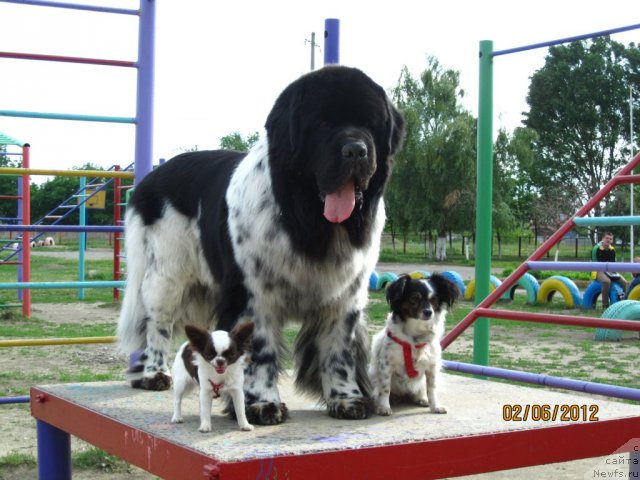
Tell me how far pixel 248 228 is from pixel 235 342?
1.92ft

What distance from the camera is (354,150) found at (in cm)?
271

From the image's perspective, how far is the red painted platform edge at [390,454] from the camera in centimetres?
237

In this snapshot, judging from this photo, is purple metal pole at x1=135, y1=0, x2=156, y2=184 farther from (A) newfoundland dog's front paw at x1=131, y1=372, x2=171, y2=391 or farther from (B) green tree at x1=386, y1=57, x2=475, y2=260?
(B) green tree at x1=386, y1=57, x2=475, y2=260

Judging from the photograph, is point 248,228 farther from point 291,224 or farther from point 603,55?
point 603,55

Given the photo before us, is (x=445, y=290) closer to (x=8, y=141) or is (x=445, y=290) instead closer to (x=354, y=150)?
(x=354, y=150)

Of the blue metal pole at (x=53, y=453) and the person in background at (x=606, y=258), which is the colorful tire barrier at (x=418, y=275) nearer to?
the blue metal pole at (x=53, y=453)

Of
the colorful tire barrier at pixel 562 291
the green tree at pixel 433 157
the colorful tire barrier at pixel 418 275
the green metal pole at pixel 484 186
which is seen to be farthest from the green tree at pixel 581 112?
the green metal pole at pixel 484 186

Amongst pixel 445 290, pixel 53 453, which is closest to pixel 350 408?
pixel 445 290

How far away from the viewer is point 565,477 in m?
4.48

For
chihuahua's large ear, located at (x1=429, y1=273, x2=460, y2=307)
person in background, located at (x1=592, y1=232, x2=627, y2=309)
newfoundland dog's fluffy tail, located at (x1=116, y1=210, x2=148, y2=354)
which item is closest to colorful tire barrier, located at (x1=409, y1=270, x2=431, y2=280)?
chihuahua's large ear, located at (x1=429, y1=273, x2=460, y2=307)

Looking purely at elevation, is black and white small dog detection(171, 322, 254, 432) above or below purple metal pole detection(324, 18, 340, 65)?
below

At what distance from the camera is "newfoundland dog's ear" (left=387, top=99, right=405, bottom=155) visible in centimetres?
304

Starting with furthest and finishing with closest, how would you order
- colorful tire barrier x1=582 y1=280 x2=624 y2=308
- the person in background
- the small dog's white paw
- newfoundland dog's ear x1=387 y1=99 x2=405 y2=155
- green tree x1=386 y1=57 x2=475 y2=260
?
green tree x1=386 y1=57 x2=475 y2=260 → colorful tire barrier x1=582 y1=280 x2=624 y2=308 → the person in background → the small dog's white paw → newfoundland dog's ear x1=387 y1=99 x2=405 y2=155
